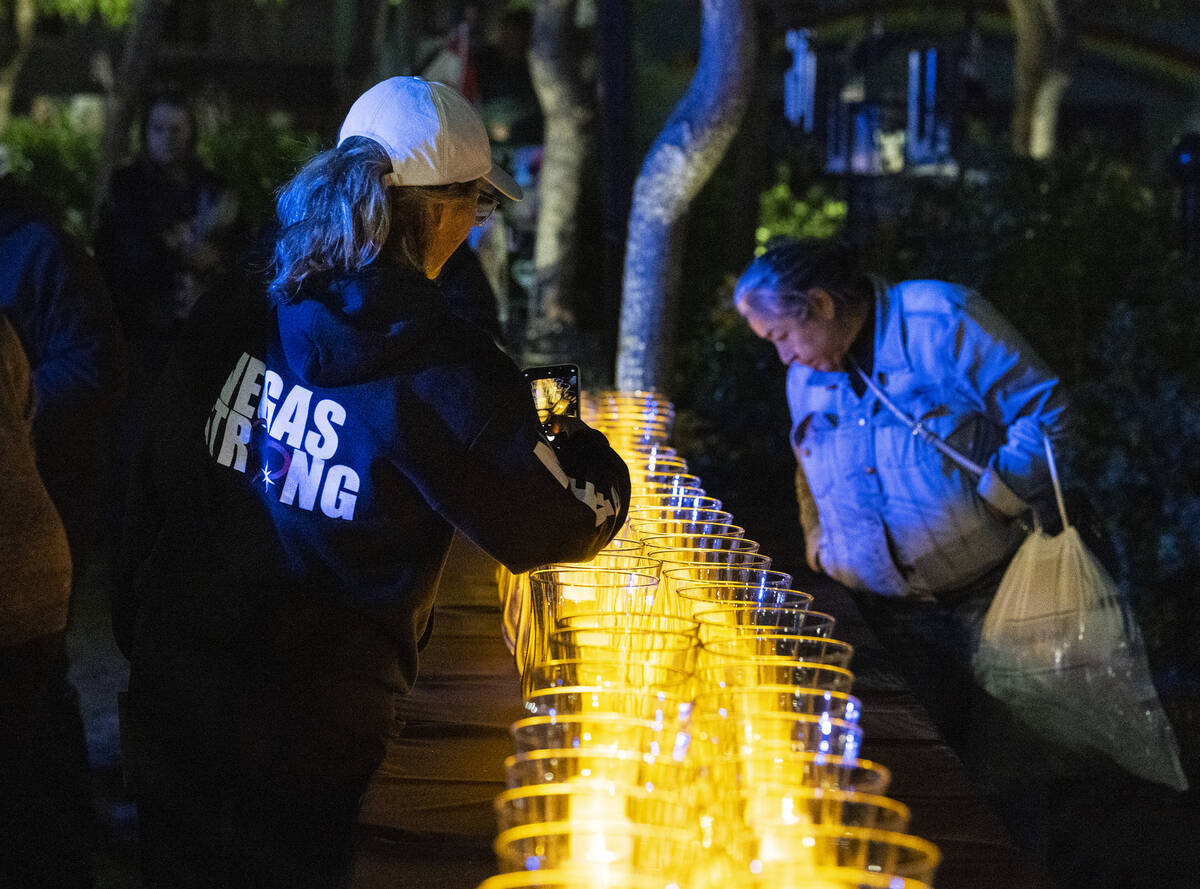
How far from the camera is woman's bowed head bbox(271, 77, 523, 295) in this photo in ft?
8.03

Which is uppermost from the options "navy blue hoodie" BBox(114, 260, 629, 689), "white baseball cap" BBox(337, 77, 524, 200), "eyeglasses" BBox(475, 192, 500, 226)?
"white baseball cap" BBox(337, 77, 524, 200)

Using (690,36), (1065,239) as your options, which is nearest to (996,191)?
(1065,239)

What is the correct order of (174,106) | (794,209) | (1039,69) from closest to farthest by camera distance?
(174,106)
(1039,69)
(794,209)

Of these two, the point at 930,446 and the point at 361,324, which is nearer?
the point at 361,324

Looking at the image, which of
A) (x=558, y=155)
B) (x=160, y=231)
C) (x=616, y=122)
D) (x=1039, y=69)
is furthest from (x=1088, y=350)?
(x=1039, y=69)

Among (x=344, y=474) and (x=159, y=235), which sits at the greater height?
(x=159, y=235)

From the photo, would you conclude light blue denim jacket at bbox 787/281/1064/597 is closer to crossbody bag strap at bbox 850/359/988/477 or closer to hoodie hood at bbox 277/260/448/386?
crossbody bag strap at bbox 850/359/988/477

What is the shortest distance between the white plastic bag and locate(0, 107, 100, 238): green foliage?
16.7m

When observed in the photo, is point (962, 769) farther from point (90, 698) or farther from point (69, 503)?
point (90, 698)

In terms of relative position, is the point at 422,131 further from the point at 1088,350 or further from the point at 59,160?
the point at 59,160

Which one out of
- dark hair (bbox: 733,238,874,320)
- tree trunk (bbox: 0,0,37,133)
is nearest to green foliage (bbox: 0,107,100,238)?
tree trunk (bbox: 0,0,37,133)

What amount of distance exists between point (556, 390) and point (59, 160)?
767 inches

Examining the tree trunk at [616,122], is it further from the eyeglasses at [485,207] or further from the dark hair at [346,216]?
the dark hair at [346,216]

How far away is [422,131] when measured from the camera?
8.23 ft
